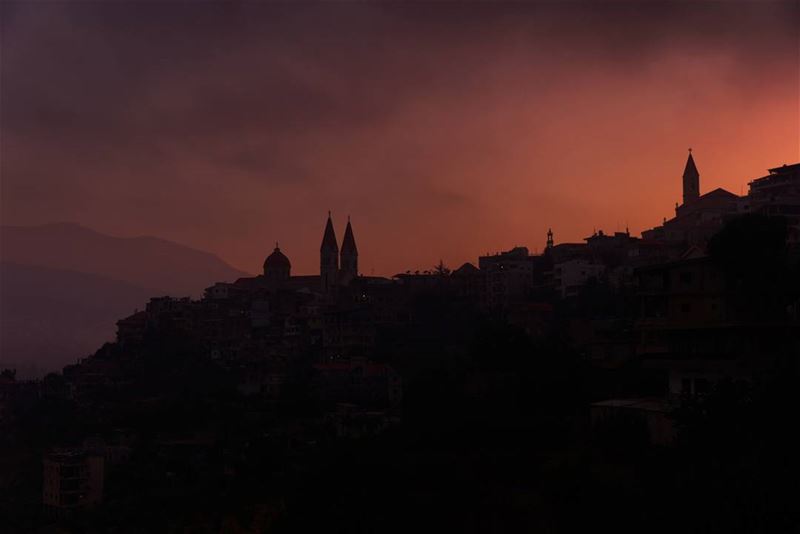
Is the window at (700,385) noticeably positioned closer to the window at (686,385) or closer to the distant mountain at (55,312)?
the window at (686,385)

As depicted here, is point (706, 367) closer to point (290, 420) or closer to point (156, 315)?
point (290, 420)

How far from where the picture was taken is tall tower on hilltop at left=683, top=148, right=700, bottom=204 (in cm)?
6431

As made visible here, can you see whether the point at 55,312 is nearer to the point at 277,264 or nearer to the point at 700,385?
the point at 277,264

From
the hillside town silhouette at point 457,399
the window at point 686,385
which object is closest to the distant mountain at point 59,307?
the hillside town silhouette at point 457,399

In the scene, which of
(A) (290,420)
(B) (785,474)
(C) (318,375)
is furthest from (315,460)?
(B) (785,474)

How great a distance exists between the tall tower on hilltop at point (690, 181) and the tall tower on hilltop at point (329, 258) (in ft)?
71.5

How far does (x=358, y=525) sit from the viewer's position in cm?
2180

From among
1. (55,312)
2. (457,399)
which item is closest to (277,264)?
(457,399)

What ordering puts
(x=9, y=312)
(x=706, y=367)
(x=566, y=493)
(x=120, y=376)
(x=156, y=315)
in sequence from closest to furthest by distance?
(x=566, y=493) < (x=706, y=367) < (x=120, y=376) < (x=156, y=315) < (x=9, y=312)

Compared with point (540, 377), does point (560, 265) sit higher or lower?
higher

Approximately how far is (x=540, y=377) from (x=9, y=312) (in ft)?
467

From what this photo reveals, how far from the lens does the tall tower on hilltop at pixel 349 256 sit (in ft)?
236

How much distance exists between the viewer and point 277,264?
233ft

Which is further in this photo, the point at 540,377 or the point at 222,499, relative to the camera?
the point at 222,499
